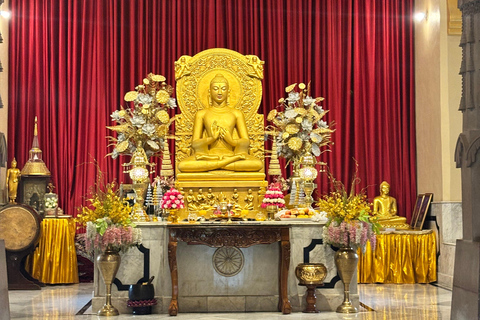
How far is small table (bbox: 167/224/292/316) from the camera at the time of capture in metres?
6.75

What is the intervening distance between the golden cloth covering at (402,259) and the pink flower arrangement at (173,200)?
2.95 meters

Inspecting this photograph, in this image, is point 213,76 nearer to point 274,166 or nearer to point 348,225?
point 274,166

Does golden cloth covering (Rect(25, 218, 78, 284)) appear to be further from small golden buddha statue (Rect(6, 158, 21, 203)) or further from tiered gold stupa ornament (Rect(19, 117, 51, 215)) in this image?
small golden buddha statue (Rect(6, 158, 21, 203))

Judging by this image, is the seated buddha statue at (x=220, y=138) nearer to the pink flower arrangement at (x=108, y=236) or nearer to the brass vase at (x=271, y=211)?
the brass vase at (x=271, y=211)

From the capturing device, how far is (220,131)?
8516 millimetres

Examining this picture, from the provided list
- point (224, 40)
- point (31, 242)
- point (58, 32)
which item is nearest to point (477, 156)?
point (31, 242)

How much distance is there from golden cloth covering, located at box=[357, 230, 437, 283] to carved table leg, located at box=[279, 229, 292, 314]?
2.70 meters

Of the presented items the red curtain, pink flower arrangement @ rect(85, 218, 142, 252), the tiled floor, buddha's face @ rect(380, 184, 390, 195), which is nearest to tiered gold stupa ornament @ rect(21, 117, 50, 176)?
the red curtain

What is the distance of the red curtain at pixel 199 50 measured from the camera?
1052 cm

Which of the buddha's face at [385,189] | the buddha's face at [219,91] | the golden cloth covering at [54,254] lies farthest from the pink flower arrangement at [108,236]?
the buddha's face at [385,189]

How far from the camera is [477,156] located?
15.8 ft

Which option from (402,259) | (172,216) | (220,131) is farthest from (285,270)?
(402,259)

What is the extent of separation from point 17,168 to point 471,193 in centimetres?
694

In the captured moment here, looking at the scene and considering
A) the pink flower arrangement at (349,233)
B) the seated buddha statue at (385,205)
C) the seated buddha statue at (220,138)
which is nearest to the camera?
the pink flower arrangement at (349,233)
